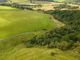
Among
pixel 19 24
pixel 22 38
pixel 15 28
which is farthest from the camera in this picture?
pixel 19 24

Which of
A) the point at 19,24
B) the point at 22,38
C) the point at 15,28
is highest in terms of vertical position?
the point at 22,38

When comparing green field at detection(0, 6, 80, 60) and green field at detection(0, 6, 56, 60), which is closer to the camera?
green field at detection(0, 6, 80, 60)

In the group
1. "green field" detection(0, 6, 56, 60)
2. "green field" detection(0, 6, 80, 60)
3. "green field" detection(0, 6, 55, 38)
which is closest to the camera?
"green field" detection(0, 6, 80, 60)

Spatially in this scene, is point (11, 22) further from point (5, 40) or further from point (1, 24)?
point (5, 40)

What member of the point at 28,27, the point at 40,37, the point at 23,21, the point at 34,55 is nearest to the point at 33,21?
the point at 23,21

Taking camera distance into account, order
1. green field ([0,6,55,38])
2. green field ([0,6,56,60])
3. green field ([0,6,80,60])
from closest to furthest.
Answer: green field ([0,6,80,60]) < green field ([0,6,56,60]) < green field ([0,6,55,38])

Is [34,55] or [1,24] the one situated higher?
[34,55]

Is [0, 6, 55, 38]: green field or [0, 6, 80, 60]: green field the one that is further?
[0, 6, 55, 38]: green field

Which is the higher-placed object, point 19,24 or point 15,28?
point 15,28

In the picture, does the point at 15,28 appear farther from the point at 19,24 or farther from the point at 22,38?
the point at 22,38

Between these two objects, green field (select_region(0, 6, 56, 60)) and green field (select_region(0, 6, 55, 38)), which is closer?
green field (select_region(0, 6, 56, 60))

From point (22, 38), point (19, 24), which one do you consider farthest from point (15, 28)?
point (22, 38)
